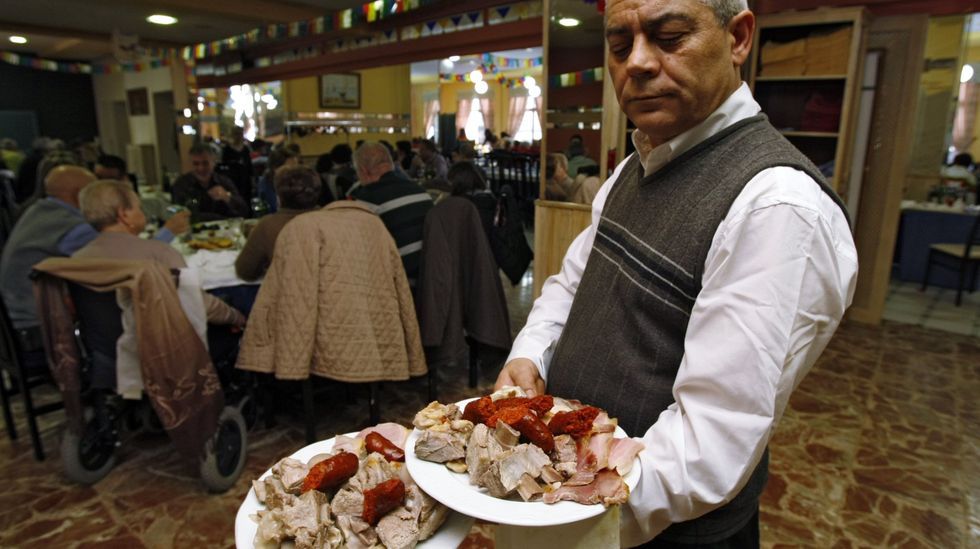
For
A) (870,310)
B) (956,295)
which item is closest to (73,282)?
(870,310)

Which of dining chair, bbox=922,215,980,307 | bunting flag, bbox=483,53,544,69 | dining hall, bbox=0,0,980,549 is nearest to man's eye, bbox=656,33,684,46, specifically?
dining hall, bbox=0,0,980,549

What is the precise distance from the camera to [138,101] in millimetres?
10555

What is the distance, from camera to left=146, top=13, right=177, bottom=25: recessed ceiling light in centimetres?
643

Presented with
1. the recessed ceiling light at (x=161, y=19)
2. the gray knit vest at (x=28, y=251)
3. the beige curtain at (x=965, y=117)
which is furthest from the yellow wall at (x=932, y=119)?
the recessed ceiling light at (x=161, y=19)

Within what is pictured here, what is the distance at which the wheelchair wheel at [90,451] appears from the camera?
8.14 feet

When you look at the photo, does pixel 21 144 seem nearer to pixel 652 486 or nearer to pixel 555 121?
pixel 555 121

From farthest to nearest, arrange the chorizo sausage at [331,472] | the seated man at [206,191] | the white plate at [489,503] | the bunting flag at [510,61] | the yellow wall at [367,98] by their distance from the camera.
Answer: the bunting flag at [510,61] → the yellow wall at [367,98] → the seated man at [206,191] → the chorizo sausage at [331,472] → the white plate at [489,503]

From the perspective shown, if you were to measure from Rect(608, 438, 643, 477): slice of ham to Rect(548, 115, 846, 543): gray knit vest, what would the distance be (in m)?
0.14

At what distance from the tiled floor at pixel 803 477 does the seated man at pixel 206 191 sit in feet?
6.41

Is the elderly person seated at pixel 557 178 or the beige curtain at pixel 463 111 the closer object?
the elderly person seated at pixel 557 178

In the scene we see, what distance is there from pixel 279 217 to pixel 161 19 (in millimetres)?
5501

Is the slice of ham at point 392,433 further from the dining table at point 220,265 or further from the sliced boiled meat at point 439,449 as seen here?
the dining table at point 220,265

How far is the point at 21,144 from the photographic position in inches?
456

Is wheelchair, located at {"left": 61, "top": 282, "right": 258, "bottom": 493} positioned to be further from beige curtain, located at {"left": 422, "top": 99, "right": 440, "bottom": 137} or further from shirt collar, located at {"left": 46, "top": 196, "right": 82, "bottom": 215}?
beige curtain, located at {"left": 422, "top": 99, "right": 440, "bottom": 137}
